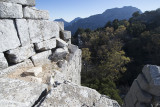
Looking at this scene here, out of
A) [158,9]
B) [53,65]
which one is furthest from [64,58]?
[158,9]

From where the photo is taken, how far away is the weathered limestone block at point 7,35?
198 cm

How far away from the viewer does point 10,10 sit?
204 cm

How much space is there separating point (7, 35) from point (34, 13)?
34.4 inches

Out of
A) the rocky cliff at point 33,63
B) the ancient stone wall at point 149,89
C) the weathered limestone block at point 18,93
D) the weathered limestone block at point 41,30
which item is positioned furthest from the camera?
the weathered limestone block at point 41,30

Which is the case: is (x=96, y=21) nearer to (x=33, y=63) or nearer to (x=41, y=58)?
(x=41, y=58)

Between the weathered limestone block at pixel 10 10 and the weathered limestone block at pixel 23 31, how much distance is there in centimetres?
12

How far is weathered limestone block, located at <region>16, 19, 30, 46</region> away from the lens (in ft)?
7.32

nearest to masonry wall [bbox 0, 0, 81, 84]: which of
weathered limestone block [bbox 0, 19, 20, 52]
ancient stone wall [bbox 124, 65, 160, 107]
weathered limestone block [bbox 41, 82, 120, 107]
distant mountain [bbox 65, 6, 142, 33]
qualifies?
weathered limestone block [bbox 0, 19, 20, 52]

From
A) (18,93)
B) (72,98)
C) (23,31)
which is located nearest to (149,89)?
(72,98)

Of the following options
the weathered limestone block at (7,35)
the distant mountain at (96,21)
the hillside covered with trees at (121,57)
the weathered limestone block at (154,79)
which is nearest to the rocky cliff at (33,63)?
the weathered limestone block at (7,35)

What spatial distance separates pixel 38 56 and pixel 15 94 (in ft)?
4.84

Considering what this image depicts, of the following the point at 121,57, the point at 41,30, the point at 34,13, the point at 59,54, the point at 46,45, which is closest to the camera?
the point at 34,13

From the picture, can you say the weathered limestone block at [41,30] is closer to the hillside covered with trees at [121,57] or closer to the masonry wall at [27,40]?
the masonry wall at [27,40]

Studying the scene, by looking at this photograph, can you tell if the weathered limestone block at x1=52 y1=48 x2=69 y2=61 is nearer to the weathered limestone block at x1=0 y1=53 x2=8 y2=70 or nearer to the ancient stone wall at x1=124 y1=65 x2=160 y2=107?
the weathered limestone block at x1=0 y1=53 x2=8 y2=70
